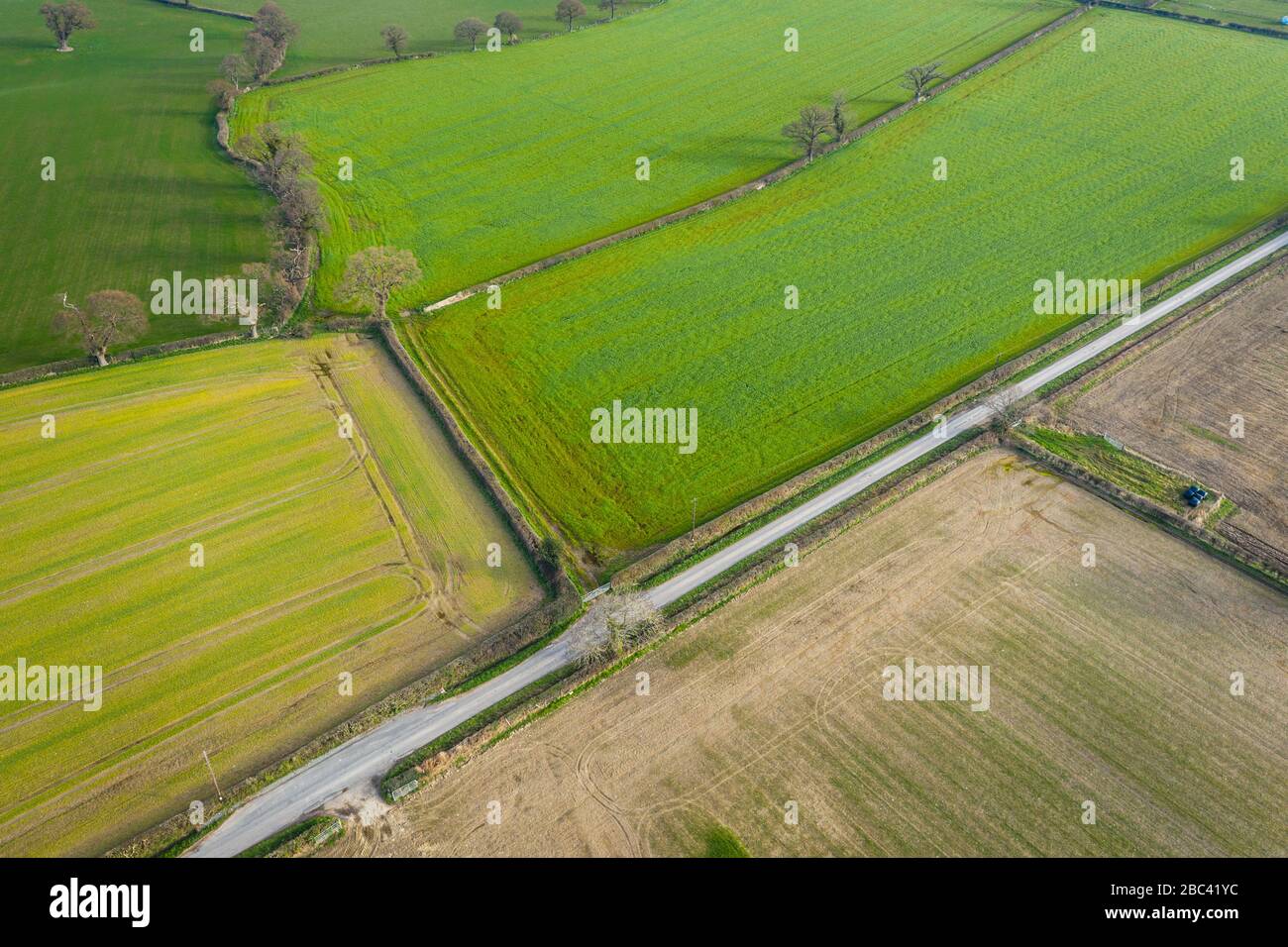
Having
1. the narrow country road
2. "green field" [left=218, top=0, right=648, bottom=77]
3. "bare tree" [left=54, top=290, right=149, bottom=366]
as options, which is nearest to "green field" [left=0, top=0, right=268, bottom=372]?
"bare tree" [left=54, top=290, right=149, bottom=366]

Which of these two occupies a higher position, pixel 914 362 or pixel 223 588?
pixel 914 362

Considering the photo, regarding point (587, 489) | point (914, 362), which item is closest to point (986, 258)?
point (914, 362)

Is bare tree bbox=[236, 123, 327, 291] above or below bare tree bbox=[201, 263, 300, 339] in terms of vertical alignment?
above

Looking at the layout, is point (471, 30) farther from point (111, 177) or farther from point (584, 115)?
point (111, 177)

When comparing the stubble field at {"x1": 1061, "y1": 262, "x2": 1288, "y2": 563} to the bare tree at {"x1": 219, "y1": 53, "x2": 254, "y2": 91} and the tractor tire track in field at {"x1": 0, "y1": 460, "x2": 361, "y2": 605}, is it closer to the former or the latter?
the tractor tire track in field at {"x1": 0, "y1": 460, "x2": 361, "y2": 605}

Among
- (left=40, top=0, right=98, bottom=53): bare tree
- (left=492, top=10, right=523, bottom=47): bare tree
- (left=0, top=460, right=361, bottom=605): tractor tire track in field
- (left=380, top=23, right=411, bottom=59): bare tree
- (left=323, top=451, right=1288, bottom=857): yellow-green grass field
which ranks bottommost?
(left=323, top=451, right=1288, bottom=857): yellow-green grass field

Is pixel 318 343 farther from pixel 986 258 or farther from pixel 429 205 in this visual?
pixel 986 258
